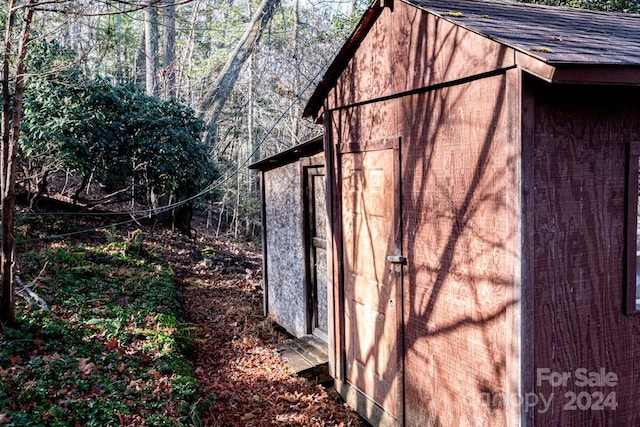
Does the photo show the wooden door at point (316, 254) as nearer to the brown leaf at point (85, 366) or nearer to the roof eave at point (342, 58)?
the roof eave at point (342, 58)

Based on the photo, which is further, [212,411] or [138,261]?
[138,261]

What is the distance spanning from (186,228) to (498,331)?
1118cm

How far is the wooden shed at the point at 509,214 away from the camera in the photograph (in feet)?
10.3

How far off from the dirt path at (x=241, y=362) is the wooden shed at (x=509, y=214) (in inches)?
49.8

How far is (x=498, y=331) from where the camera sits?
11.0ft

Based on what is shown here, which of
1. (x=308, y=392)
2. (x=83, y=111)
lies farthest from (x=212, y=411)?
A: (x=83, y=111)

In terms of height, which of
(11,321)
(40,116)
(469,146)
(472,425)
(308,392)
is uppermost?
(40,116)

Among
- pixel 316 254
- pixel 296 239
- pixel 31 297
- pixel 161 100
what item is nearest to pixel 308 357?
pixel 316 254

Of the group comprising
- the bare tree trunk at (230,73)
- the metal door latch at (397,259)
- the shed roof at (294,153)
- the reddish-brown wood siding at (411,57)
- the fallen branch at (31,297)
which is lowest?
the fallen branch at (31,297)

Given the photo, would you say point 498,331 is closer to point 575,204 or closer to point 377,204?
point 575,204

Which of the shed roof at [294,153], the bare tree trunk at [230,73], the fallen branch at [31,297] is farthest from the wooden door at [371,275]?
the bare tree trunk at [230,73]

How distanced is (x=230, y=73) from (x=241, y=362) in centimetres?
1092

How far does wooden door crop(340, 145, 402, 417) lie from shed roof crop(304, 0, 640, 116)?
3.76 feet

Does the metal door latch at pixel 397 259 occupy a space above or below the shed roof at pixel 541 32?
below
